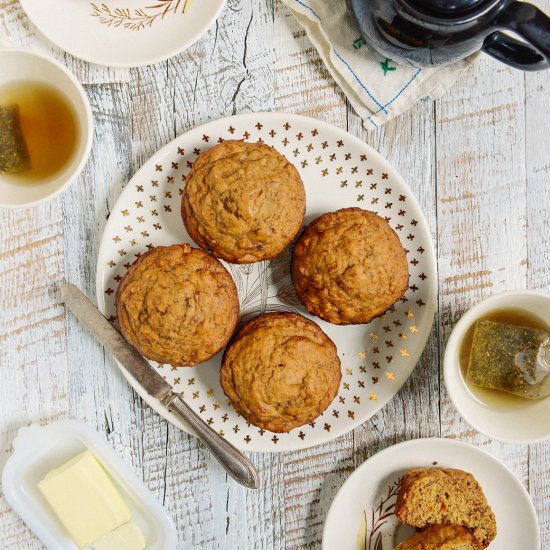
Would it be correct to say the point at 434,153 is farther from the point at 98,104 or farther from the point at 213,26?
the point at 98,104

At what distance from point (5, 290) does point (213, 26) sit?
94 centimetres

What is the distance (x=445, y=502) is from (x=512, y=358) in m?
0.43

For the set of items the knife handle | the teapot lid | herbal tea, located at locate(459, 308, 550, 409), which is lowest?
the knife handle

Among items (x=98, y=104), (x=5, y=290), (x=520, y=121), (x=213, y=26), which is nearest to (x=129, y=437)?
(x=5, y=290)

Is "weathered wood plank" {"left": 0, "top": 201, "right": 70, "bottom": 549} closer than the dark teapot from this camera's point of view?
No

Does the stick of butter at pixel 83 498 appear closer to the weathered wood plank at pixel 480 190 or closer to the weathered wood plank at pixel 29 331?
the weathered wood plank at pixel 29 331

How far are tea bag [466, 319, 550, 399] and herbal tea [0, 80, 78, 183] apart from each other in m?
1.18

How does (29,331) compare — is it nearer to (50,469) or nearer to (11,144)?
(50,469)

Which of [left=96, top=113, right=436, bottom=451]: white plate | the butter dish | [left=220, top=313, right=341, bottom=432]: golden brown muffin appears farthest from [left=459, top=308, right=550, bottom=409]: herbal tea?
the butter dish

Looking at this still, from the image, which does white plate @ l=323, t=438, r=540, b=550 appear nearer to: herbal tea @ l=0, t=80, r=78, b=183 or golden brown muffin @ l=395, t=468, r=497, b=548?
golden brown muffin @ l=395, t=468, r=497, b=548

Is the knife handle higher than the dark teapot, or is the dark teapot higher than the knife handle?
the dark teapot

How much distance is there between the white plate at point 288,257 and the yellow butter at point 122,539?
353mm

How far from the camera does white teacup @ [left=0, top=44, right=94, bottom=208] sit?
64.6 inches

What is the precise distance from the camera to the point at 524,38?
137 centimetres
